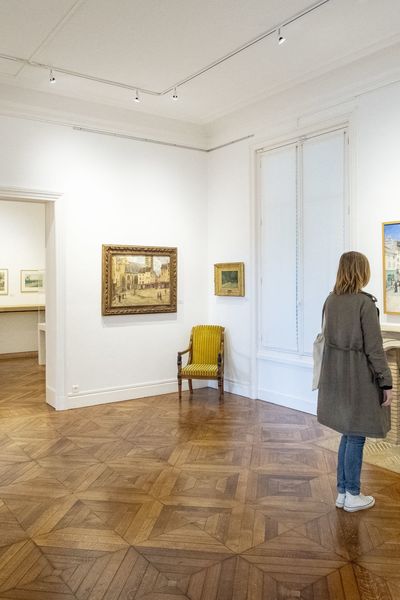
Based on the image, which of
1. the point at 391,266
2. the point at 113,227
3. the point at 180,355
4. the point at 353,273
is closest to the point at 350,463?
the point at 353,273

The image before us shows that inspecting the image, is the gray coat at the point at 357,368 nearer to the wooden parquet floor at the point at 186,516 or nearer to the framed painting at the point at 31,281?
the wooden parquet floor at the point at 186,516

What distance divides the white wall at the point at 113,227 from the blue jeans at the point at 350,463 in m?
3.88

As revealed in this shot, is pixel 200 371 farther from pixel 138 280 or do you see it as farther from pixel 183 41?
pixel 183 41

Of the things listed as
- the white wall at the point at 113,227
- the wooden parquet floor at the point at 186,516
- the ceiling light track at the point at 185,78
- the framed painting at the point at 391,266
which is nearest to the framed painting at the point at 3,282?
the white wall at the point at 113,227

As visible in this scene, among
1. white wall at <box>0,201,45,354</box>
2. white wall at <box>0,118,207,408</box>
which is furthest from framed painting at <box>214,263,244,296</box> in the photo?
white wall at <box>0,201,45,354</box>

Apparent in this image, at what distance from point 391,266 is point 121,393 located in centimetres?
380

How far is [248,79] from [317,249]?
2151 mm

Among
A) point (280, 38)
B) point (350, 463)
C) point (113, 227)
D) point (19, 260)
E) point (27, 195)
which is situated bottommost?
point (350, 463)

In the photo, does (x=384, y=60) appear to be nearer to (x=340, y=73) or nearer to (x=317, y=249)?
(x=340, y=73)

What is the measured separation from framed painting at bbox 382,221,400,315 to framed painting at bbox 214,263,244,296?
2273 mm

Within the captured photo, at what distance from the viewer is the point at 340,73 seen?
18.1ft

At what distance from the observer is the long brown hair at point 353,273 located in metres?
3.24

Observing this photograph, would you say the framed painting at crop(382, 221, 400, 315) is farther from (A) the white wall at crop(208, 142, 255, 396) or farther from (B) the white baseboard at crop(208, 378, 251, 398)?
(B) the white baseboard at crop(208, 378, 251, 398)

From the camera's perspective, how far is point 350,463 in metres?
3.37
